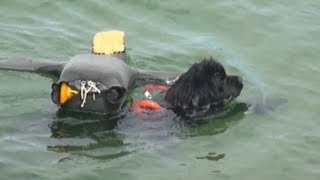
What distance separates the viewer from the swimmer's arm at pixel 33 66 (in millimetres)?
8766

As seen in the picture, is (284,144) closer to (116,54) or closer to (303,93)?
(303,93)

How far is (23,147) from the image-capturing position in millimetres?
7465

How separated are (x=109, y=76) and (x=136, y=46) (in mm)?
2967

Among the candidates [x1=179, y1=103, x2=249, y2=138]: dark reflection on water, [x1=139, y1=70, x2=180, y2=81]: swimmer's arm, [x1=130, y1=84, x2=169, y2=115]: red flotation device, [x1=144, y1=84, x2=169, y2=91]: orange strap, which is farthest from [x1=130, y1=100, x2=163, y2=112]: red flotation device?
[x1=139, y1=70, x2=180, y2=81]: swimmer's arm

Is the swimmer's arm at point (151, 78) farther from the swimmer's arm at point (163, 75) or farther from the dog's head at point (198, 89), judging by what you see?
the dog's head at point (198, 89)

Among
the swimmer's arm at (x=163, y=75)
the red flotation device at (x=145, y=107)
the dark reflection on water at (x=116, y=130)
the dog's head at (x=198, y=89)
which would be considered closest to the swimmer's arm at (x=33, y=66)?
the dark reflection on water at (x=116, y=130)

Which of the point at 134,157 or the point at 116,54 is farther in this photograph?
the point at 116,54

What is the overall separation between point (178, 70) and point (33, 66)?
2.13 metres

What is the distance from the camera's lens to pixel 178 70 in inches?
394

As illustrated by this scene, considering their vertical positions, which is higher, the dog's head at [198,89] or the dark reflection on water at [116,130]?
the dog's head at [198,89]

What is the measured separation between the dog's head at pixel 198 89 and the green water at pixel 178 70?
23 cm

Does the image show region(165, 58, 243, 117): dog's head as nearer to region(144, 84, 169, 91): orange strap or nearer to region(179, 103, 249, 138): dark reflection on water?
region(179, 103, 249, 138): dark reflection on water

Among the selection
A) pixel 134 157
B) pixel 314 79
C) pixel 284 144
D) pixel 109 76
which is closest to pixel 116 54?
pixel 109 76

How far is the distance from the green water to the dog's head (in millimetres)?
229
